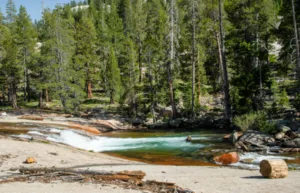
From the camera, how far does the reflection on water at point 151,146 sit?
16188 mm

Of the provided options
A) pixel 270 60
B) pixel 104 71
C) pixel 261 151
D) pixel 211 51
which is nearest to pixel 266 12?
pixel 270 60

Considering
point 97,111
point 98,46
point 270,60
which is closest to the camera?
point 270,60

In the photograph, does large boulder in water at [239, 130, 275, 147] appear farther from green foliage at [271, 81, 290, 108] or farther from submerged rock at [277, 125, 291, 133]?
green foliage at [271, 81, 290, 108]

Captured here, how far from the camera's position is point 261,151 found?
17.4 meters

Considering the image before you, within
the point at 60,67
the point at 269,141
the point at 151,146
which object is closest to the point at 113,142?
the point at 151,146

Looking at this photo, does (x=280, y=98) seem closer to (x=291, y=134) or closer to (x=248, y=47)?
(x=248, y=47)

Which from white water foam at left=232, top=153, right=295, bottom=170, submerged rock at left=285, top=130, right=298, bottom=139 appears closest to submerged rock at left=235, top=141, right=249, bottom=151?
white water foam at left=232, top=153, right=295, bottom=170

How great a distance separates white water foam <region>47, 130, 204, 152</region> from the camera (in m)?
21.6

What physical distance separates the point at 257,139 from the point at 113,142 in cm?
1019

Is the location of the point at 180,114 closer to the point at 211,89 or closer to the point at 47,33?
the point at 211,89

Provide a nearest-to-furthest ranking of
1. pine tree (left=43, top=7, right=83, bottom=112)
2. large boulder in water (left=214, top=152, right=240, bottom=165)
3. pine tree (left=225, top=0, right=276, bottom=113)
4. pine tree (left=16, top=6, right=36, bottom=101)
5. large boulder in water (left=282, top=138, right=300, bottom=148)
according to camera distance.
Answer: large boulder in water (left=214, top=152, right=240, bottom=165) → large boulder in water (left=282, top=138, right=300, bottom=148) → pine tree (left=225, top=0, right=276, bottom=113) → pine tree (left=43, top=7, right=83, bottom=112) → pine tree (left=16, top=6, right=36, bottom=101)

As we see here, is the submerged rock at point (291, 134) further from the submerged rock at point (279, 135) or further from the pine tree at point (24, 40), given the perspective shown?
the pine tree at point (24, 40)

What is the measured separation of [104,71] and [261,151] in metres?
37.0

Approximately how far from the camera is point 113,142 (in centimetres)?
2402
